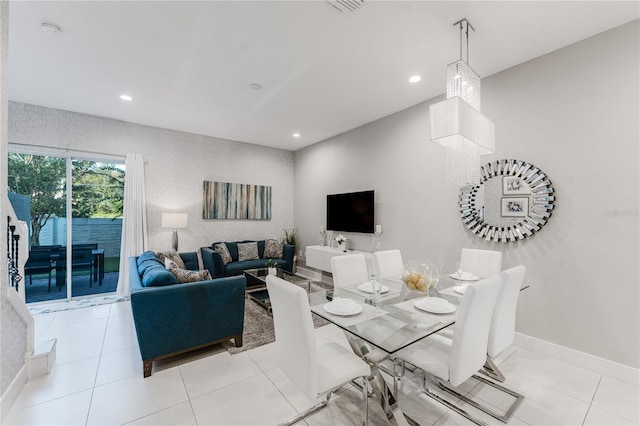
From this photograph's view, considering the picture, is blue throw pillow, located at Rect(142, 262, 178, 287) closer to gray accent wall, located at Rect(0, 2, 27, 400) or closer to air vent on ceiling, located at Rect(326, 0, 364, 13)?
gray accent wall, located at Rect(0, 2, 27, 400)

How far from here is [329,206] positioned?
5.53 metres

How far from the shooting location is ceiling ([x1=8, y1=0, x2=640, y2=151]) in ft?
7.32

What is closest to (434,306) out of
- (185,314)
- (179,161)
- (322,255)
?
(185,314)

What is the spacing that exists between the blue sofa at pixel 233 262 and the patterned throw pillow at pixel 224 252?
0.24ft

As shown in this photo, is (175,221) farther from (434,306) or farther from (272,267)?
(434,306)

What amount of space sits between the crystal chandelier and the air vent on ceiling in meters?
0.88

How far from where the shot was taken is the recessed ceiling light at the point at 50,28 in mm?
2363

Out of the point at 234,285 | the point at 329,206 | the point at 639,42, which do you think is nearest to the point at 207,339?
the point at 234,285

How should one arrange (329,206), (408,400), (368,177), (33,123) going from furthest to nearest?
(329,206), (368,177), (33,123), (408,400)

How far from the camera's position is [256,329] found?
3324 millimetres

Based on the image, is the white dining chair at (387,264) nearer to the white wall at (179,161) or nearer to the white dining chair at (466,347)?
the white dining chair at (466,347)

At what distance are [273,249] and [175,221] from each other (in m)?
1.90

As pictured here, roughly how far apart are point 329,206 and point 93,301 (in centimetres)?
425

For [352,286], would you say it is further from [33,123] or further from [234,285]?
[33,123]
